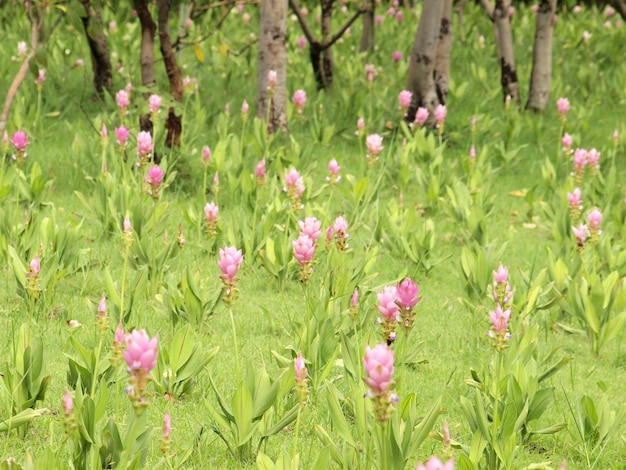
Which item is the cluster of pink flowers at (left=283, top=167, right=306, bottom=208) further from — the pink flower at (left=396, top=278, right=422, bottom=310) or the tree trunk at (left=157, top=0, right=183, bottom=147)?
the tree trunk at (left=157, top=0, right=183, bottom=147)

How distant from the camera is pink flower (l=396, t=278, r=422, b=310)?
2.27 m

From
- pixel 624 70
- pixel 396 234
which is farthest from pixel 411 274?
pixel 624 70

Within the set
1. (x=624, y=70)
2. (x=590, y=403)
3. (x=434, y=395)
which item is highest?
(x=590, y=403)

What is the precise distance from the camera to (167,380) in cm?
315

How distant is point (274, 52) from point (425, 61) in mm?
1414

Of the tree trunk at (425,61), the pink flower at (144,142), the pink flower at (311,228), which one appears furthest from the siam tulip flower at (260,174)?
the tree trunk at (425,61)

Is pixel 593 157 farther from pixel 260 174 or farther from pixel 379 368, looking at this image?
pixel 379 368

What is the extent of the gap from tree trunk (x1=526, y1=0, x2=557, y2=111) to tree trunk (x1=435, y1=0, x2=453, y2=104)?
3.54ft

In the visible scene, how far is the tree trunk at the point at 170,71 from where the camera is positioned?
19.3 ft

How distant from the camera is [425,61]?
7.28m

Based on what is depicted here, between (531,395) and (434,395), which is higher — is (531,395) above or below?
above

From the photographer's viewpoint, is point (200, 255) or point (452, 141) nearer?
point (200, 255)

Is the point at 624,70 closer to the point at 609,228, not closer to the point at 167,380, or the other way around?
the point at 609,228

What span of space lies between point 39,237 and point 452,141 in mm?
4474
